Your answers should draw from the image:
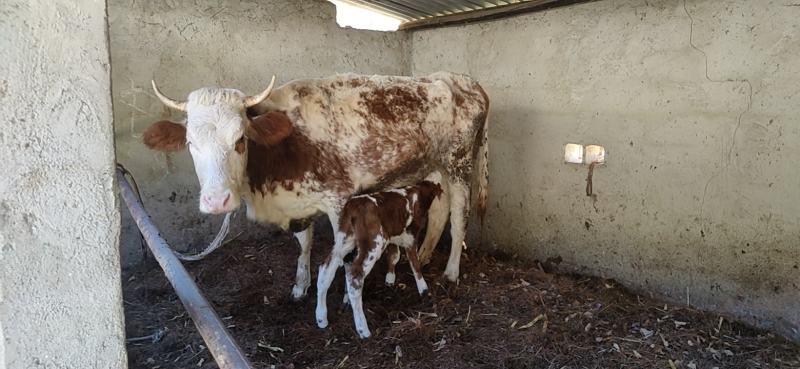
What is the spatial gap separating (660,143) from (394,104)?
231cm

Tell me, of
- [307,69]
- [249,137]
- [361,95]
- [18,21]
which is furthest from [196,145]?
[307,69]

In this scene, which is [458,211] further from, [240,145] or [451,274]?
[240,145]

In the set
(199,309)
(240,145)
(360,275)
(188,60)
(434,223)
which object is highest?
(188,60)

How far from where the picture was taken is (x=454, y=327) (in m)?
4.12

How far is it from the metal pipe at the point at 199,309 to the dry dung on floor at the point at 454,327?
50.7 inches

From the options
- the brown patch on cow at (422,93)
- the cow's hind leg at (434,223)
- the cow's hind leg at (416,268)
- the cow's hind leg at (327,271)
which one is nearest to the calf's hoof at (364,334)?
the cow's hind leg at (327,271)

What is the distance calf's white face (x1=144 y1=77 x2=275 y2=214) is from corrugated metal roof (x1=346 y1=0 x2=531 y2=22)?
3.00 m

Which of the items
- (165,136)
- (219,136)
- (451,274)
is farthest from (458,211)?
(165,136)

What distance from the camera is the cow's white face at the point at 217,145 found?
11.1 ft

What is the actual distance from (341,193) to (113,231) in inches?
98.9

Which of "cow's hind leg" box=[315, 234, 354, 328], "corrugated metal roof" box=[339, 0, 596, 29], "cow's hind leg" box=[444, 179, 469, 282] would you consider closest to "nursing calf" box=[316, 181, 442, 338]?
"cow's hind leg" box=[315, 234, 354, 328]

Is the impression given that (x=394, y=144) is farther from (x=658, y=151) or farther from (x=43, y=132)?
(x=43, y=132)

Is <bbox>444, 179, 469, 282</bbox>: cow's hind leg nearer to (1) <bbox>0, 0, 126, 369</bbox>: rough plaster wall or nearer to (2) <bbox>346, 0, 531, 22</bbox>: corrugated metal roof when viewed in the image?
(2) <bbox>346, 0, 531, 22</bbox>: corrugated metal roof

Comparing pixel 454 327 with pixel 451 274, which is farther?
pixel 451 274
